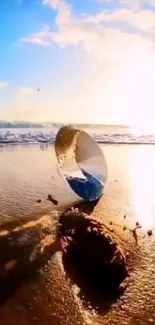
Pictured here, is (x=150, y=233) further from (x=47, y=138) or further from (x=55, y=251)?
(x=47, y=138)

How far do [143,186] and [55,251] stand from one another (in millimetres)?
8310

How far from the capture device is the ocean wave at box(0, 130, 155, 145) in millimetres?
34269

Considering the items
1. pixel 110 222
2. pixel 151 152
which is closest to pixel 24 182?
pixel 110 222

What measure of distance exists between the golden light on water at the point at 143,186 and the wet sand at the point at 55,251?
0.03m

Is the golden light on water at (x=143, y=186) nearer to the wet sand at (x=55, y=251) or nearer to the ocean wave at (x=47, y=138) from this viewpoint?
the wet sand at (x=55, y=251)

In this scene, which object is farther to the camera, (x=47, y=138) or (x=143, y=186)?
(x=47, y=138)

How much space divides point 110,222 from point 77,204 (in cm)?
230

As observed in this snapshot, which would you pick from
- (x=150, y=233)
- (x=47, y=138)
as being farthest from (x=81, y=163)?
(x=47, y=138)

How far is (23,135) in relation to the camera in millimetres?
36719

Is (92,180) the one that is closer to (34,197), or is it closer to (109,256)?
(34,197)

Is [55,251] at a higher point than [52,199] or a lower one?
lower

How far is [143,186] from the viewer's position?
1714 centimetres

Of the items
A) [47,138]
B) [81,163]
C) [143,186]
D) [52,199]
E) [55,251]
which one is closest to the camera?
[55,251]

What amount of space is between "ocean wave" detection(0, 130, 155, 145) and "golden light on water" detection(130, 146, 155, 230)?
279 inches
